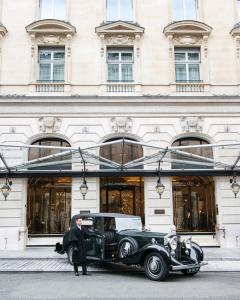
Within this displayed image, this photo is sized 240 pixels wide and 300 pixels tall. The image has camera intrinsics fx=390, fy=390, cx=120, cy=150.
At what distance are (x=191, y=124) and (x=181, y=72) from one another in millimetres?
2913

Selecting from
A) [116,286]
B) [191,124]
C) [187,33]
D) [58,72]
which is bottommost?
[116,286]

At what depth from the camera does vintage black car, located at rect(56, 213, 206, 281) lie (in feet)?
34.8

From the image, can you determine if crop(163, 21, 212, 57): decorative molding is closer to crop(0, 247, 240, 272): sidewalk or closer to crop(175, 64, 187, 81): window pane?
crop(175, 64, 187, 81): window pane

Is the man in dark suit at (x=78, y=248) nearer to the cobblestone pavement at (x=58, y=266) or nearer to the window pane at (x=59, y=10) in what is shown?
the cobblestone pavement at (x=58, y=266)

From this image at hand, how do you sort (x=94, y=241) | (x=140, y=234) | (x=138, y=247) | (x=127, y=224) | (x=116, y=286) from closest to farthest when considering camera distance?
1. (x=116, y=286)
2. (x=138, y=247)
3. (x=140, y=234)
4. (x=94, y=241)
5. (x=127, y=224)

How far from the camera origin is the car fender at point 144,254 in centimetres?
1046

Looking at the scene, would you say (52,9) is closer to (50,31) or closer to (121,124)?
(50,31)

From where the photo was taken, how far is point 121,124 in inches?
728

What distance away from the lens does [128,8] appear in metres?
20.3

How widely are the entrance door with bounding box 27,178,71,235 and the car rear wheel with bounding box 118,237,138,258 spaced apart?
24.2 ft

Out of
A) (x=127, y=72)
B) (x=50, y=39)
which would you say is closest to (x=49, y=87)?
(x=50, y=39)

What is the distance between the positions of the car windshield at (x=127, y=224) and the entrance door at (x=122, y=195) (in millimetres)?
5911

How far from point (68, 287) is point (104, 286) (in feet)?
2.91

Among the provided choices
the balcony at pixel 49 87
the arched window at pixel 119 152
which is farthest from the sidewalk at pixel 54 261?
the balcony at pixel 49 87
